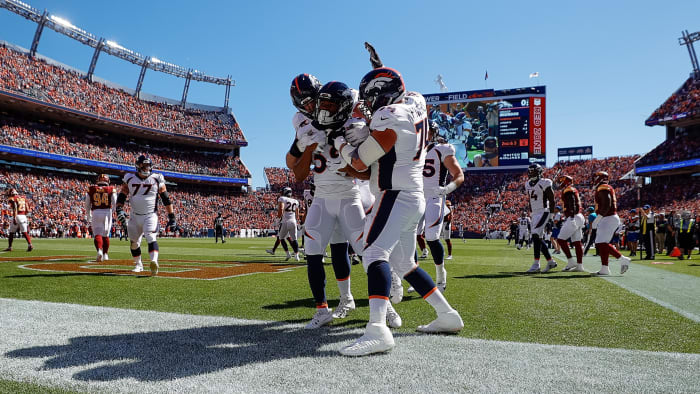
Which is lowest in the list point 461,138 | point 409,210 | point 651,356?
point 651,356

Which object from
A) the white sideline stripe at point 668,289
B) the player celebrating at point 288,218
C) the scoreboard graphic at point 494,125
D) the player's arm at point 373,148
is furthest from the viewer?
the scoreboard graphic at point 494,125

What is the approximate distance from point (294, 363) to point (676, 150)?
4806cm

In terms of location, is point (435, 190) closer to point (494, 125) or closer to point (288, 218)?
point (288, 218)

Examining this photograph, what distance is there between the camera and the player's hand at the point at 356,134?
336 cm

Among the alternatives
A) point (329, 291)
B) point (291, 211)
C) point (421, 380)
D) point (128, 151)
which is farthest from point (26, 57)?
point (421, 380)

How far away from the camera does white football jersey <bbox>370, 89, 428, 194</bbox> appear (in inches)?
130

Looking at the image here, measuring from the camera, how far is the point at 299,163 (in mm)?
3949

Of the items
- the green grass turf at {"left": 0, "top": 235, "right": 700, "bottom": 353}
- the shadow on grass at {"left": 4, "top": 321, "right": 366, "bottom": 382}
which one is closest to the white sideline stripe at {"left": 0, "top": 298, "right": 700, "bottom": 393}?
the shadow on grass at {"left": 4, "top": 321, "right": 366, "bottom": 382}

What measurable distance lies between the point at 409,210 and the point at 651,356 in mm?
1923

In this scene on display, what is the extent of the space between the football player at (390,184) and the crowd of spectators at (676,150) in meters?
43.3

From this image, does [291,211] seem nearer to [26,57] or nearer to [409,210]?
[409,210]

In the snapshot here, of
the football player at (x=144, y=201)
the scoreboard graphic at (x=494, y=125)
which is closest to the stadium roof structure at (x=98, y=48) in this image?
the scoreboard graphic at (x=494, y=125)

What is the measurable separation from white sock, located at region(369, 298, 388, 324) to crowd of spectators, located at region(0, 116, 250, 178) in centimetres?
4148

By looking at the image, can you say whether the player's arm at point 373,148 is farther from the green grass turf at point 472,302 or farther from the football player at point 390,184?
the green grass turf at point 472,302
